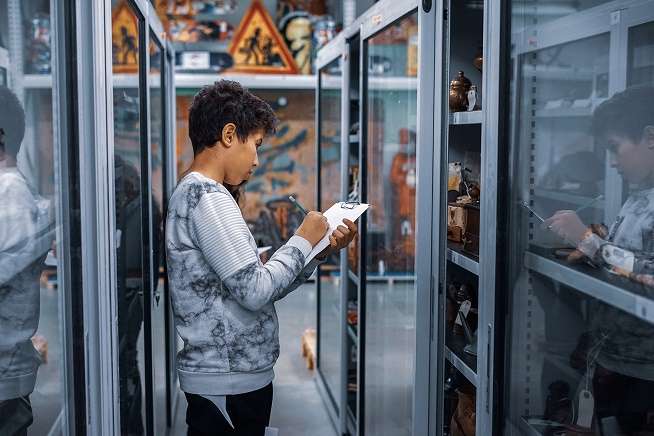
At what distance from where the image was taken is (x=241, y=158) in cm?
224

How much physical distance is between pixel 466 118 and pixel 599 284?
822 millimetres

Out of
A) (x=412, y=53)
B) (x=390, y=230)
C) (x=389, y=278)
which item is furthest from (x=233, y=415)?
(x=412, y=53)

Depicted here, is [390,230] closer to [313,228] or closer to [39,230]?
[313,228]

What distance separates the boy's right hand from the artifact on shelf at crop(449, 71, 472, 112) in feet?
1.94

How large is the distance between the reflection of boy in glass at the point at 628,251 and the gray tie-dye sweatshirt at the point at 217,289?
845mm

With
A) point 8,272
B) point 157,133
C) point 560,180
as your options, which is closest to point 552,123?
point 560,180

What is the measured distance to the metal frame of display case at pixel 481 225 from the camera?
195cm

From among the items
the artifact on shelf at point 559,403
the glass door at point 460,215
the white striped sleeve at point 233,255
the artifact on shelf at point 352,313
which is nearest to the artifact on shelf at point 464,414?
the glass door at point 460,215

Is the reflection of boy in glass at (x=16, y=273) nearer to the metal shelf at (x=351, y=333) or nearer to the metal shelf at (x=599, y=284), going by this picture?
the metal shelf at (x=599, y=284)

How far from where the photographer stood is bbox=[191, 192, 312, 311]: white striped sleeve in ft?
6.70

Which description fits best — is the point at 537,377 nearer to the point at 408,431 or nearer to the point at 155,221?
the point at 408,431

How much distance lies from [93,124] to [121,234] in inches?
26.0

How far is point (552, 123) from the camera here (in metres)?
1.83

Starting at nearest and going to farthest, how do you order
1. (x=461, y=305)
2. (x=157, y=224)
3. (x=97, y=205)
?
(x=97, y=205)
(x=461, y=305)
(x=157, y=224)
